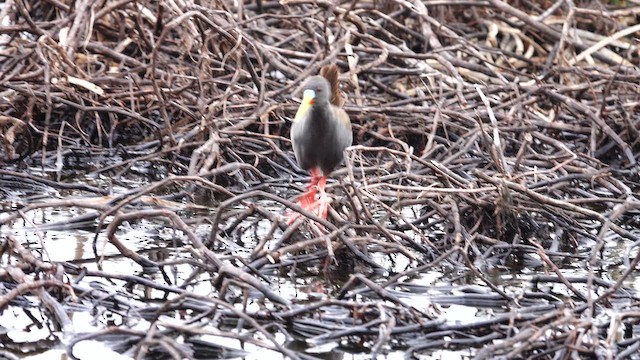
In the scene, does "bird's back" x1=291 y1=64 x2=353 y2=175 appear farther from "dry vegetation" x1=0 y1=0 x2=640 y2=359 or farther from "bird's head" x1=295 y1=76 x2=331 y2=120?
"dry vegetation" x1=0 y1=0 x2=640 y2=359

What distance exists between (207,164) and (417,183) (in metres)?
0.96

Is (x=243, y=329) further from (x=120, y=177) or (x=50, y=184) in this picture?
(x=120, y=177)

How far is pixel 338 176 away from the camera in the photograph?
18.8ft

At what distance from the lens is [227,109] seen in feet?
21.8

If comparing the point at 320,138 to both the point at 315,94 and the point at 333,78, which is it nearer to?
the point at 315,94

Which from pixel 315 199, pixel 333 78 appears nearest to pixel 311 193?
pixel 315 199

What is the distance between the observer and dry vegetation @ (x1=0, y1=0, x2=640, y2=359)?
4.00m

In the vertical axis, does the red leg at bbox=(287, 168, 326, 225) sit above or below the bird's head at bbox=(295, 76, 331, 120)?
below

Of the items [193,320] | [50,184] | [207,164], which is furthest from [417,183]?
[193,320]

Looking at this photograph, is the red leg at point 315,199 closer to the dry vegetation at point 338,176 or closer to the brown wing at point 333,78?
the dry vegetation at point 338,176

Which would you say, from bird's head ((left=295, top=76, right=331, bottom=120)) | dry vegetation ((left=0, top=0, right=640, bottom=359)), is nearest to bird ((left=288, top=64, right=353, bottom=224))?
bird's head ((left=295, top=76, right=331, bottom=120))

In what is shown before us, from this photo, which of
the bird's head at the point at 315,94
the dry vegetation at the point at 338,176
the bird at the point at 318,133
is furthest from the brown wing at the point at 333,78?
the dry vegetation at the point at 338,176

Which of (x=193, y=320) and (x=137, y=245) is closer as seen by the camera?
(x=193, y=320)

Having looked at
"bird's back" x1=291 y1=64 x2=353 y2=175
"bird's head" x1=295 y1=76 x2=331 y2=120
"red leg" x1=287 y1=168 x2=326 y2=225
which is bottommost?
"red leg" x1=287 y1=168 x2=326 y2=225
